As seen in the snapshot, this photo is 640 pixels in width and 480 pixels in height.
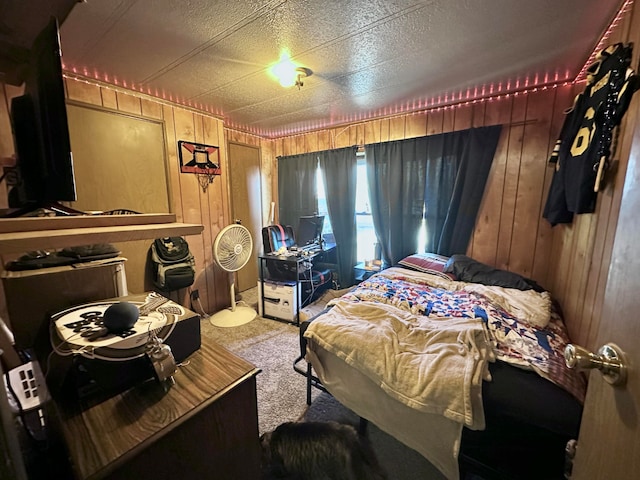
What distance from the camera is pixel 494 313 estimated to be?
5.43ft

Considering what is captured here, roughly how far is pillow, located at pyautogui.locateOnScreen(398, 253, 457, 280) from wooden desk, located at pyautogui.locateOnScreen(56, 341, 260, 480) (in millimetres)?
2088

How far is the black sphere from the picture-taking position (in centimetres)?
71

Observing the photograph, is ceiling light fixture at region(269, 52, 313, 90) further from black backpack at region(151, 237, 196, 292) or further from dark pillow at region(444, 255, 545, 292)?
dark pillow at region(444, 255, 545, 292)

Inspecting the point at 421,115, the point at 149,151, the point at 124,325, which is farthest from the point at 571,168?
the point at 149,151

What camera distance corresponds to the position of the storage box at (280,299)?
2881mm

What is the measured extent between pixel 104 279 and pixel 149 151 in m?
2.01

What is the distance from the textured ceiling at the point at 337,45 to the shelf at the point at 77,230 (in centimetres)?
130

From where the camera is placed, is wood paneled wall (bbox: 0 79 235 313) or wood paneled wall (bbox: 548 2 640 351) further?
wood paneled wall (bbox: 0 79 235 313)

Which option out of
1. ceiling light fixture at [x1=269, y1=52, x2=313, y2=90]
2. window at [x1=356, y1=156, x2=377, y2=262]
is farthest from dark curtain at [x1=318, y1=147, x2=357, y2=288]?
ceiling light fixture at [x1=269, y1=52, x2=313, y2=90]

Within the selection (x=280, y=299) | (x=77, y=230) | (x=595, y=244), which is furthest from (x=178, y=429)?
(x=280, y=299)

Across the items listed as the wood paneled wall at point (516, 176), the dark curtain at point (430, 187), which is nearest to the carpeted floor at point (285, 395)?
the dark curtain at point (430, 187)

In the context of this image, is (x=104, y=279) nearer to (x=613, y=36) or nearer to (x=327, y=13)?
(x=327, y=13)

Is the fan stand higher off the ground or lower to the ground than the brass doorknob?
lower

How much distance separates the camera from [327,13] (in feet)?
4.57
